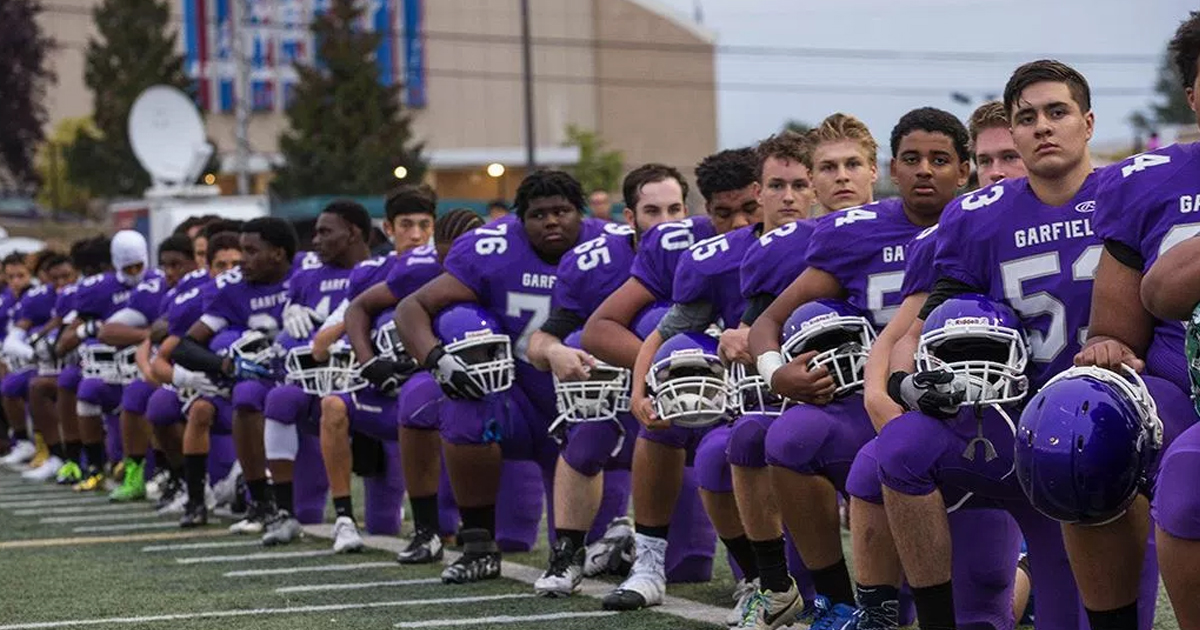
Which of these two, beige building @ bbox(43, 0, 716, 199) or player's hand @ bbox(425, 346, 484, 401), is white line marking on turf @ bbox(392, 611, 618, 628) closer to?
player's hand @ bbox(425, 346, 484, 401)

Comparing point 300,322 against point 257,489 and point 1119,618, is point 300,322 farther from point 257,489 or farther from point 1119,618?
point 1119,618

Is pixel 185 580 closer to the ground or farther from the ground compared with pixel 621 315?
closer to the ground

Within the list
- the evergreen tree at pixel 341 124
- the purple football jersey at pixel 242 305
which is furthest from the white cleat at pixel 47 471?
the evergreen tree at pixel 341 124

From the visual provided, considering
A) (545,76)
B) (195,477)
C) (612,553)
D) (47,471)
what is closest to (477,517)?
(612,553)

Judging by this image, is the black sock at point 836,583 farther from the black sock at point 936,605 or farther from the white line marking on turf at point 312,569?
the white line marking on turf at point 312,569

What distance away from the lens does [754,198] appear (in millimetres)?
6738

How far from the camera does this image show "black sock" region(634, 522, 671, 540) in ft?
21.8

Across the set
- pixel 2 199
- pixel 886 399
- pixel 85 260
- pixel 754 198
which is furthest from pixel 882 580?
pixel 2 199

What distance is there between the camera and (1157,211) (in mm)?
4172

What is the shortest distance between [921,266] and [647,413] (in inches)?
56.6

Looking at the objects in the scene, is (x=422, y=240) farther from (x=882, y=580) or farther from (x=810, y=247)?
(x=882, y=580)

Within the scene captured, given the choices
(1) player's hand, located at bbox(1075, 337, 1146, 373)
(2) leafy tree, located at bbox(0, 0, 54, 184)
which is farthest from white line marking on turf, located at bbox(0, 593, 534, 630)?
(2) leafy tree, located at bbox(0, 0, 54, 184)

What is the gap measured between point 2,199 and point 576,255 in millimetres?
45569

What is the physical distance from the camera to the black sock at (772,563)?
5.91 metres
